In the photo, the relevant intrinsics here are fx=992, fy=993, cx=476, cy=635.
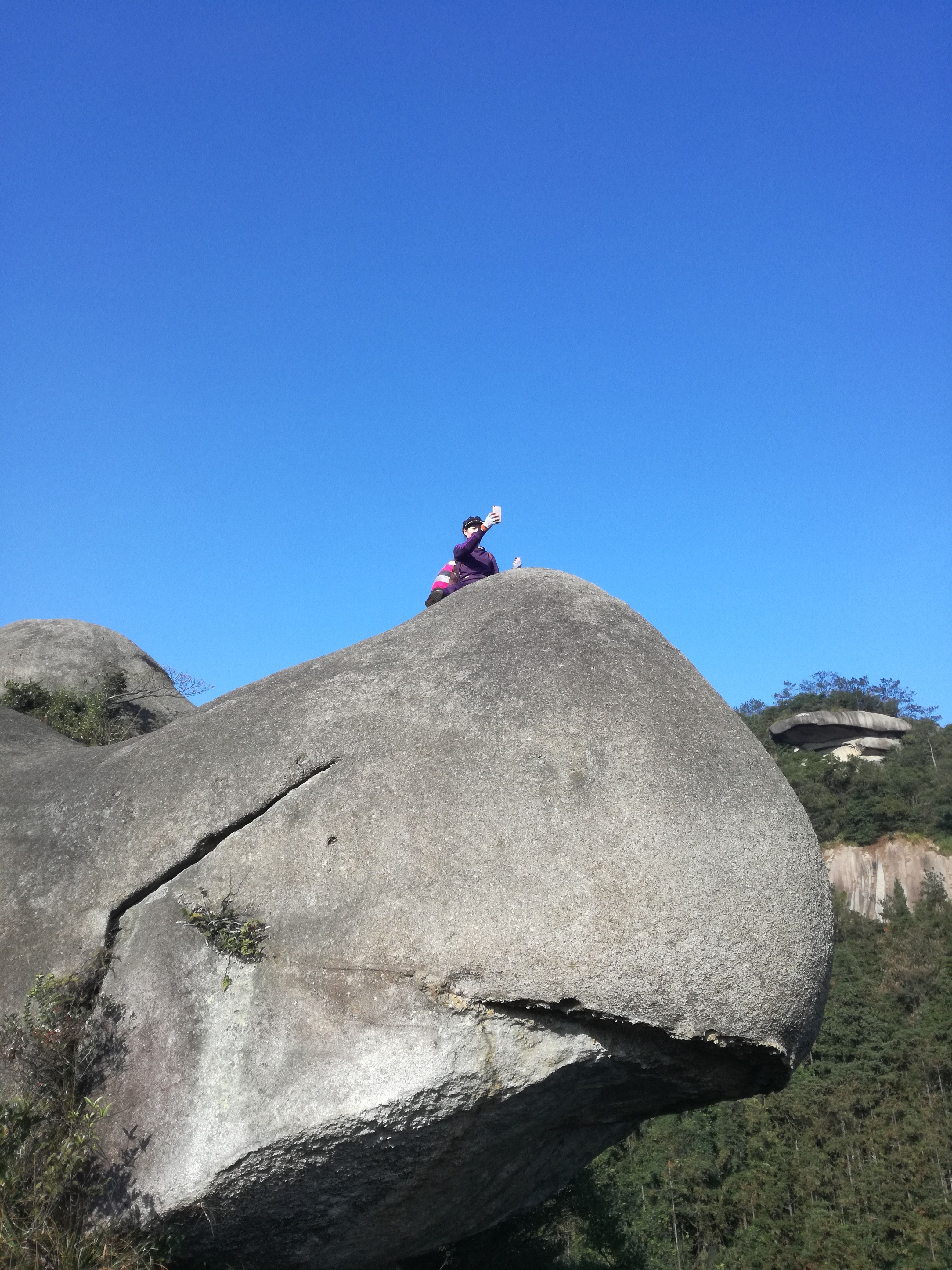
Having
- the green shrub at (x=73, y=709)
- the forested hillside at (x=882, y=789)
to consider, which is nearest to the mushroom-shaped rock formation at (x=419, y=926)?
the green shrub at (x=73, y=709)

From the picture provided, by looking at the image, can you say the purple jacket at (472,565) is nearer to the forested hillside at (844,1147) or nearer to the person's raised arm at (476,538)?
the person's raised arm at (476,538)

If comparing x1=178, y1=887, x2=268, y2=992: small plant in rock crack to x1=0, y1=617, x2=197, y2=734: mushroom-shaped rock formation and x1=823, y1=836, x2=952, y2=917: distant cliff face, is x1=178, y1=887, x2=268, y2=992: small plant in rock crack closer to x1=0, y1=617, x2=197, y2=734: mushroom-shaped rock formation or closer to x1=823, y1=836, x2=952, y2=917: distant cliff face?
x1=0, y1=617, x2=197, y2=734: mushroom-shaped rock formation

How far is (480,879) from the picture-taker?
5051mm

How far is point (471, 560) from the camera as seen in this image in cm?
830

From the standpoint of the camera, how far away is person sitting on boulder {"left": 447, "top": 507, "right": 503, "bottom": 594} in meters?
8.17

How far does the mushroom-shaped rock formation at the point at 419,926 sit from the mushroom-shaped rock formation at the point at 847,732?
2596 inches

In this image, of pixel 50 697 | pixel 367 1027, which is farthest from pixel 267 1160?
pixel 50 697

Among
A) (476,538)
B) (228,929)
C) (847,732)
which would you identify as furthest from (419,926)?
(847,732)

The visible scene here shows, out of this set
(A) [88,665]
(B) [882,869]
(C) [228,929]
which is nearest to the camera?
(C) [228,929]

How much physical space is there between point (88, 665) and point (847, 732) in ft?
211

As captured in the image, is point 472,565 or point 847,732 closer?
point 472,565

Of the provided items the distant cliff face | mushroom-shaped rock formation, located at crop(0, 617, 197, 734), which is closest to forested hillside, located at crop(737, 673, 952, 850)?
the distant cliff face

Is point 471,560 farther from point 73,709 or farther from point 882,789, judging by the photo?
point 882,789

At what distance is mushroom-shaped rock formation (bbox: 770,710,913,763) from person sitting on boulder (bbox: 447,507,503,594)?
64.0 m
